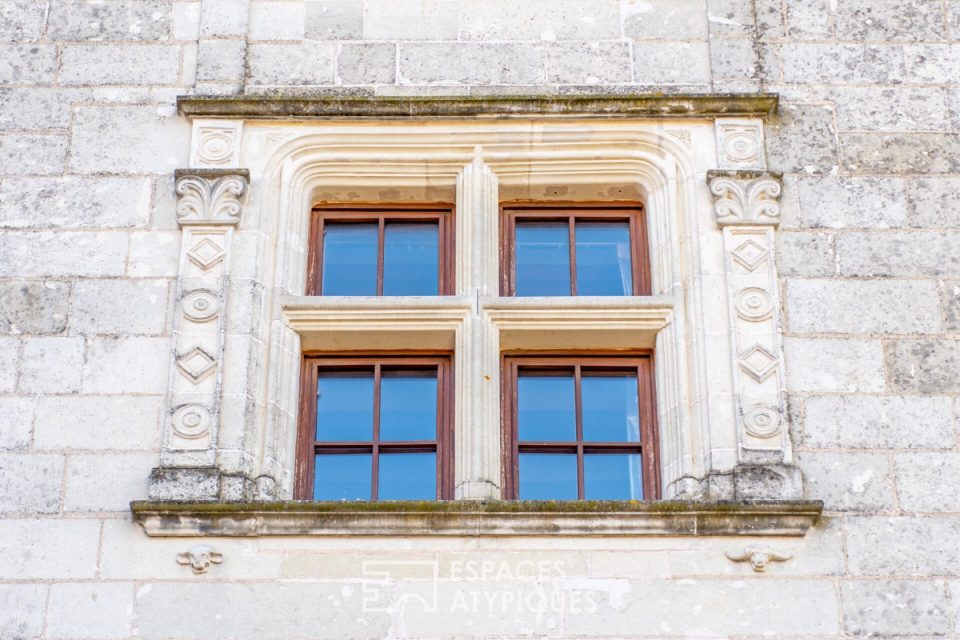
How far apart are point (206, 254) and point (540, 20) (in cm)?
201

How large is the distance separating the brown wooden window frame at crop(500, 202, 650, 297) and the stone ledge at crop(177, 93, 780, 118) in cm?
43

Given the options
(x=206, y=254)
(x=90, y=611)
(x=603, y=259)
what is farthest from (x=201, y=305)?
(x=603, y=259)

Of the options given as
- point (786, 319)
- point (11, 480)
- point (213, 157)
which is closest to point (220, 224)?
point (213, 157)

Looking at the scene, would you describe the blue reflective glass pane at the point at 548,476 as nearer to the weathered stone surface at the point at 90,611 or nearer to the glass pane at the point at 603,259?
the glass pane at the point at 603,259

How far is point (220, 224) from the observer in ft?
25.6

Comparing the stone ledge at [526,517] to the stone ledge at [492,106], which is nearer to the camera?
the stone ledge at [526,517]

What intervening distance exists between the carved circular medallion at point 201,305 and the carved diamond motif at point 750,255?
2211 millimetres

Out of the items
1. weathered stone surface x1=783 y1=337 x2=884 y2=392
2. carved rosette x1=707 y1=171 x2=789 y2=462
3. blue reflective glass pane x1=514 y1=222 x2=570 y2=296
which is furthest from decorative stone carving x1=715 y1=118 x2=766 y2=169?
weathered stone surface x1=783 y1=337 x2=884 y2=392

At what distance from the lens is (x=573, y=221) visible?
8242 mm

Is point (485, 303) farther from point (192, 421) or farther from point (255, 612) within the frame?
point (255, 612)

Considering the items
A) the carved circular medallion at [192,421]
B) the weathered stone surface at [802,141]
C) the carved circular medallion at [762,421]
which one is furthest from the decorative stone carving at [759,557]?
the carved circular medallion at [192,421]

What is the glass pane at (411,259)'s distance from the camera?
802 cm

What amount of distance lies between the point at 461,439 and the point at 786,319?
1455 millimetres

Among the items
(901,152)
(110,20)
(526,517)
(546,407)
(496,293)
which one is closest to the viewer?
(526,517)
